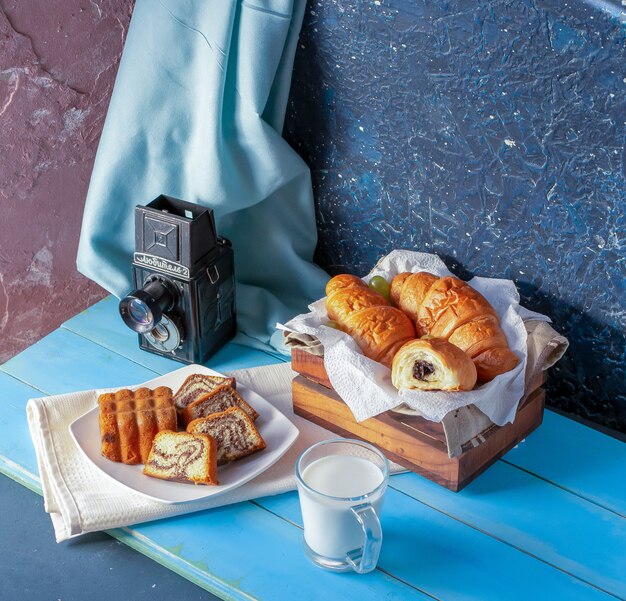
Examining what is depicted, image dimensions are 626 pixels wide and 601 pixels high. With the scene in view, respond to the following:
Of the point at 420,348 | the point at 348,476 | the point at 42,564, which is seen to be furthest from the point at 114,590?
the point at 420,348

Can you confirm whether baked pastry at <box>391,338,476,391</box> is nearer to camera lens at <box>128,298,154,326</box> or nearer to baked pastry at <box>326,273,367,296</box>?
baked pastry at <box>326,273,367,296</box>

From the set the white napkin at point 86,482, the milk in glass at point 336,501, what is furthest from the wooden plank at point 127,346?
the milk in glass at point 336,501

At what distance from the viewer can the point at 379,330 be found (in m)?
1.12

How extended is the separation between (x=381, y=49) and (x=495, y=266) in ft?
1.05

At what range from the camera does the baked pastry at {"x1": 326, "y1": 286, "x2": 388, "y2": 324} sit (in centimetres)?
115

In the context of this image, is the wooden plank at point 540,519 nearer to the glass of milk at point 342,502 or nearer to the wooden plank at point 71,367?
the glass of milk at point 342,502

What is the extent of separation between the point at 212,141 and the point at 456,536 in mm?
601

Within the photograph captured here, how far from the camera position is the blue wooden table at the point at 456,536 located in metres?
0.96

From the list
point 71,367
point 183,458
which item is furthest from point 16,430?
point 183,458

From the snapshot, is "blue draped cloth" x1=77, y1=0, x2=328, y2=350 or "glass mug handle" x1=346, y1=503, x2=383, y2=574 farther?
"blue draped cloth" x1=77, y1=0, x2=328, y2=350

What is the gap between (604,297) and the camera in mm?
1185

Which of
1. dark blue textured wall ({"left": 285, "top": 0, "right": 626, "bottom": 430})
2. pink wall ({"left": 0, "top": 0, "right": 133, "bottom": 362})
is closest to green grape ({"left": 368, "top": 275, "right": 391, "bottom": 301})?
dark blue textured wall ({"left": 285, "top": 0, "right": 626, "bottom": 430})

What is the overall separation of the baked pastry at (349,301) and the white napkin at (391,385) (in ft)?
0.05

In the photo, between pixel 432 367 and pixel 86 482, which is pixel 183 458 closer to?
pixel 86 482
